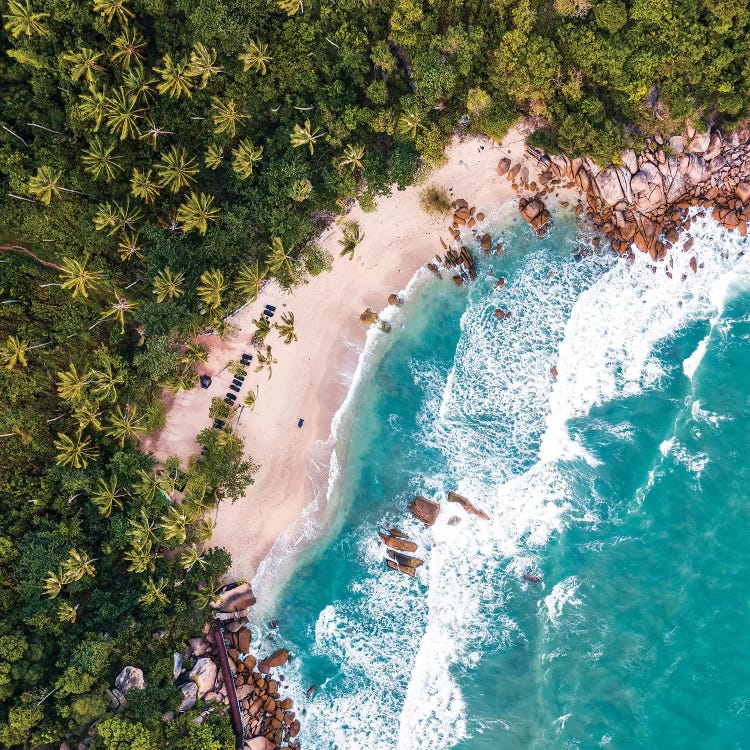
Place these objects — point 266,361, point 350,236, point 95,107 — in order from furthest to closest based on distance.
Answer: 1. point 350,236
2. point 266,361
3. point 95,107

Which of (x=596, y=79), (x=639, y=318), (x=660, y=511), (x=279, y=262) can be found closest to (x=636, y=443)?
(x=660, y=511)

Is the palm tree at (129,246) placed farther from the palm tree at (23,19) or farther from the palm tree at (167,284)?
the palm tree at (23,19)

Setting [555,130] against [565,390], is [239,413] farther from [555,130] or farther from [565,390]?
[555,130]

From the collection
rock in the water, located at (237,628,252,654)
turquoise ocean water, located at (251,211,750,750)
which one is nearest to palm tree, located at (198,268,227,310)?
turquoise ocean water, located at (251,211,750,750)

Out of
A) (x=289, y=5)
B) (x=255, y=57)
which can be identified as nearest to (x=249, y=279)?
(x=255, y=57)

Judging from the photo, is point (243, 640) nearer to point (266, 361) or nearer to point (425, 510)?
point (425, 510)

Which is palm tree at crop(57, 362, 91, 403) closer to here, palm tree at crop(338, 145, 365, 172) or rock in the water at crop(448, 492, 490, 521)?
palm tree at crop(338, 145, 365, 172)
